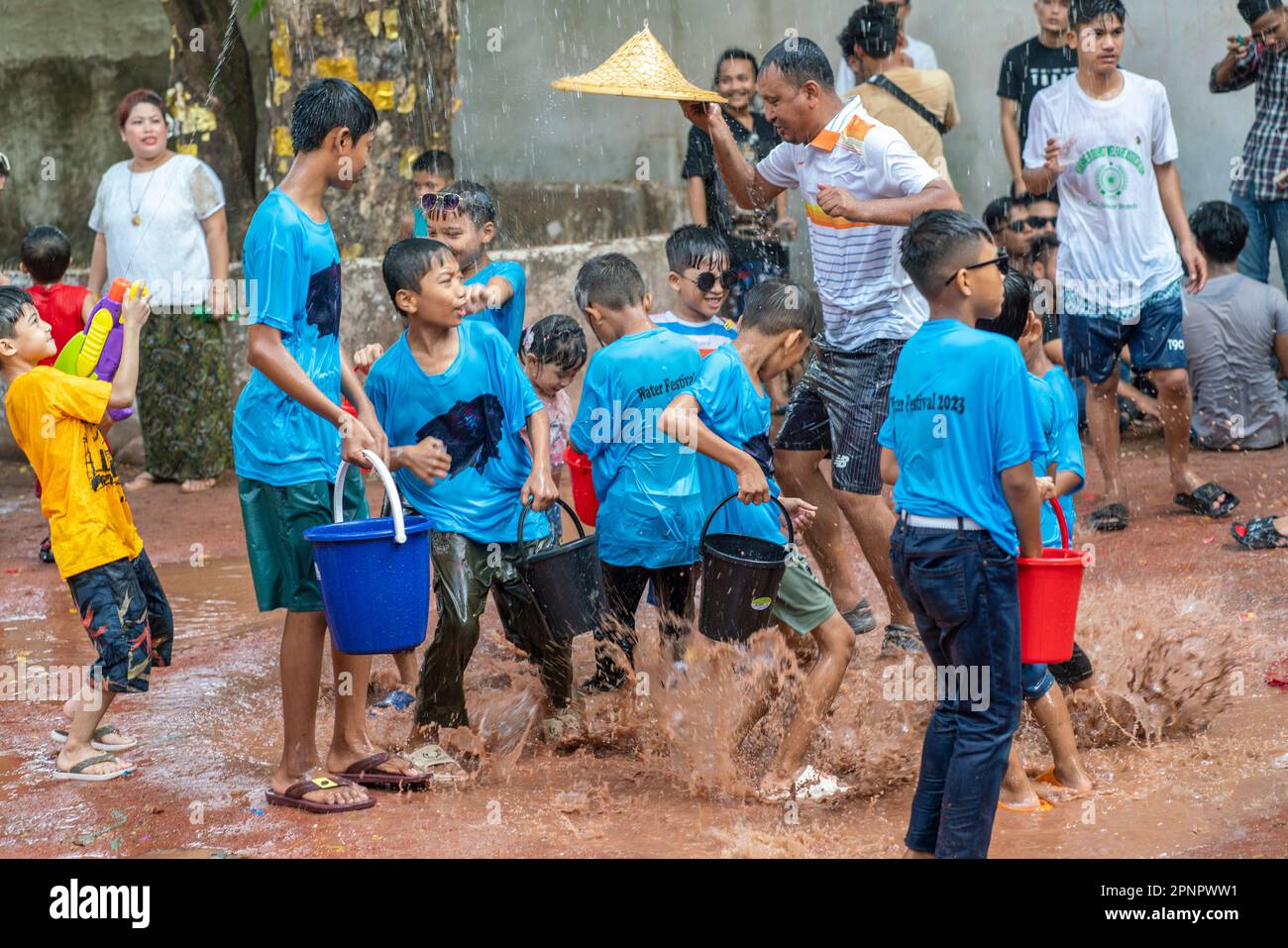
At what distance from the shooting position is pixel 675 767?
476cm

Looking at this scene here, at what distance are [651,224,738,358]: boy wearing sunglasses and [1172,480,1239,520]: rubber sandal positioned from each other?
320cm

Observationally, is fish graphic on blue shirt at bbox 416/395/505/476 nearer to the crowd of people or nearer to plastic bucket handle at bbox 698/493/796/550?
the crowd of people

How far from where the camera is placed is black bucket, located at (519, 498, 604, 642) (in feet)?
15.2

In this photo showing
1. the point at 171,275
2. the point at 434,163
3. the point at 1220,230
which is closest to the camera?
the point at 434,163

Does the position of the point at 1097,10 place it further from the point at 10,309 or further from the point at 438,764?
the point at 10,309

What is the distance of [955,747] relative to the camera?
12.6ft

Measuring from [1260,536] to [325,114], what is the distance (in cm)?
445

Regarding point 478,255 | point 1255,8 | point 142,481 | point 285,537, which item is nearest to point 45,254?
point 142,481

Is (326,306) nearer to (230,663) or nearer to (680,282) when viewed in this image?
(680,282)

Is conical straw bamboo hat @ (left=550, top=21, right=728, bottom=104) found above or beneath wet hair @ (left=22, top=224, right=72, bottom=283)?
above

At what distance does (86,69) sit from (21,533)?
5422 millimetres

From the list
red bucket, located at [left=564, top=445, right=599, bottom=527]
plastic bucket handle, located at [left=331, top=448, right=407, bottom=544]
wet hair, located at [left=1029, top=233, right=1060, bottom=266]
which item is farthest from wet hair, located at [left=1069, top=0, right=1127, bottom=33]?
plastic bucket handle, located at [left=331, top=448, right=407, bottom=544]

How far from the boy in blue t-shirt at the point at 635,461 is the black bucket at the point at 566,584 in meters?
0.23

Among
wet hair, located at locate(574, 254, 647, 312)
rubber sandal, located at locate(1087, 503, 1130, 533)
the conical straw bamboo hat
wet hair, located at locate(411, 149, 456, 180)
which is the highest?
the conical straw bamboo hat
